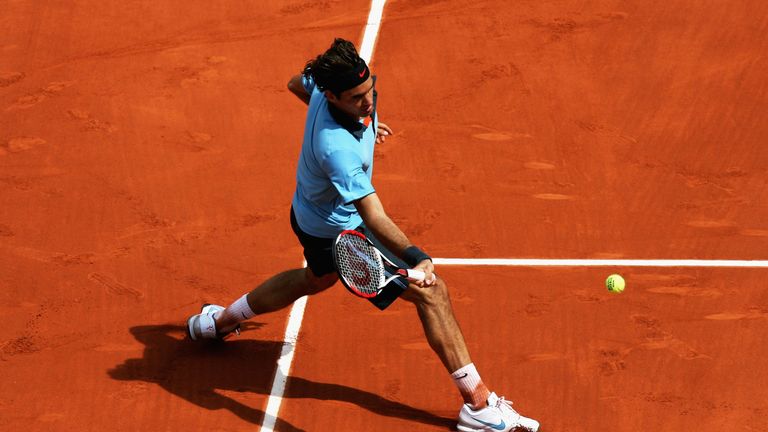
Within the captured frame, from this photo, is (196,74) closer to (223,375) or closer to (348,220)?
(223,375)

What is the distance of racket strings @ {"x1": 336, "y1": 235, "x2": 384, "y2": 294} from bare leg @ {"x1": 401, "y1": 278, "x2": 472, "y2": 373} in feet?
0.81

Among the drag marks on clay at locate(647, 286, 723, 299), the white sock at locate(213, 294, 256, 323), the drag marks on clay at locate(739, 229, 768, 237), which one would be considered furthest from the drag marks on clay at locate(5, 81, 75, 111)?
the drag marks on clay at locate(739, 229, 768, 237)

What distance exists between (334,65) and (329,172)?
569 mm

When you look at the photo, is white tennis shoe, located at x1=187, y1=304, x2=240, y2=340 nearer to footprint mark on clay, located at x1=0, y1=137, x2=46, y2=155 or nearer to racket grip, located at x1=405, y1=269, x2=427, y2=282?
racket grip, located at x1=405, y1=269, x2=427, y2=282

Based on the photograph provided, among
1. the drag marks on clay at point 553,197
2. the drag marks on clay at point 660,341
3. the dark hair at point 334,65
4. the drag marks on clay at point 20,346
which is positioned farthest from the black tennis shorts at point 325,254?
the drag marks on clay at point 553,197

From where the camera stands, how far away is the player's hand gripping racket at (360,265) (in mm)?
5941

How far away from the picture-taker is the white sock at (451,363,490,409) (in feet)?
20.4

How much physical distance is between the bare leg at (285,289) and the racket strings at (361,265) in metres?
0.68

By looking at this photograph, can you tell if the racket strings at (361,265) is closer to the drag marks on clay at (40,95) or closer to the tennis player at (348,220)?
the tennis player at (348,220)

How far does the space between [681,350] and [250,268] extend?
3.04 meters

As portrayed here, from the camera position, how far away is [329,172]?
5855 mm

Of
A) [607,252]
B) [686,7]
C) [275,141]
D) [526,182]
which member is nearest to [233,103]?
[275,141]

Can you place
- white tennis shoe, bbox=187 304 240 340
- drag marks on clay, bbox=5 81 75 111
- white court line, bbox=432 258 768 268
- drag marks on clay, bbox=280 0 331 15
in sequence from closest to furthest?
white tennis shoe, bbox=187 304 240 340 < white court line, bbox=432 258 768 268 < drag marks on clay, bbox=5 81 75 111 < drag marks on clay, bbox=280 0 331 15

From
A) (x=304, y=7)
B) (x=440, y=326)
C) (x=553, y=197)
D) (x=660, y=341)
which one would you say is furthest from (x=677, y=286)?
(x=304, y=7)
